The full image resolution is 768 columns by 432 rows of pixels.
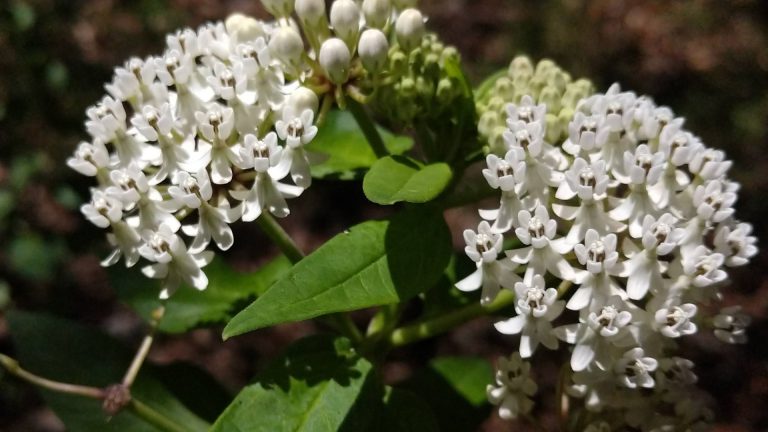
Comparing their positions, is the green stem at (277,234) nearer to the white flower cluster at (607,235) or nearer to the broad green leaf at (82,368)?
the white flower cluster at (607,235)

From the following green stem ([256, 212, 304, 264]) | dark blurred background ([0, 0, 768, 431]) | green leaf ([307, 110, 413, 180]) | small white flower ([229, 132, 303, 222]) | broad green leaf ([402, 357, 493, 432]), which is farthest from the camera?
dark blurred background ([0, 0, 768, 431])

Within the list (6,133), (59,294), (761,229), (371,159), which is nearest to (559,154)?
(371,159)

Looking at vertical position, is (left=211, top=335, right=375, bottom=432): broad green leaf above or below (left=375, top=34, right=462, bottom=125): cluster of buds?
below

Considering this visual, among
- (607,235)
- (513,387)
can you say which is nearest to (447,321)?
(513,387)

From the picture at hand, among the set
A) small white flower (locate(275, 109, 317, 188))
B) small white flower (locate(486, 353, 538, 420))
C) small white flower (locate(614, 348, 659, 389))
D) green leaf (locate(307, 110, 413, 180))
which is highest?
small white flower (locate(275, 109, 317, 188))

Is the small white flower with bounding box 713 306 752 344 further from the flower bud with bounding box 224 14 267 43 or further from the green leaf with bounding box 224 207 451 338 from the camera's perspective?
the flower bud with bounding box 224 14 267 43

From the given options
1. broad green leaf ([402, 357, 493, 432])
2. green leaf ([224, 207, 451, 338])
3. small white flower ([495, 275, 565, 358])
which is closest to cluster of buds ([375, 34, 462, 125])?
green leaf ([224, 207, 451, 338])

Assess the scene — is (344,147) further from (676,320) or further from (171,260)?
(676,320)
